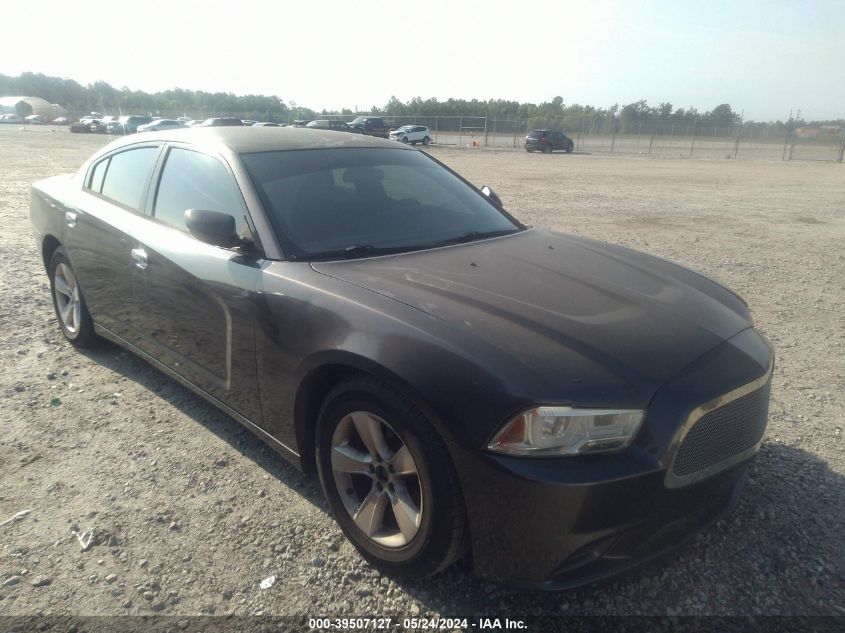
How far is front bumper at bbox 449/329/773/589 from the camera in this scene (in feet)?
6.32

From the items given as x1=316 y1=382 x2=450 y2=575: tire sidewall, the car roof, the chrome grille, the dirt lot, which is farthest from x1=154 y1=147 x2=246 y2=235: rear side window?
the chrome grille

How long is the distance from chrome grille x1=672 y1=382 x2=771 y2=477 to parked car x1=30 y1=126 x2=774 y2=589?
0.03 feet

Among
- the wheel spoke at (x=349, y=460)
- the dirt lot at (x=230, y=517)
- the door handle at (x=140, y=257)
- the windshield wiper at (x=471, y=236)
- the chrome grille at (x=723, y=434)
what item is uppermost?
the windshield wiper at (x=471, y=236)

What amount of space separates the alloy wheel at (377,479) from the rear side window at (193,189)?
118 cm

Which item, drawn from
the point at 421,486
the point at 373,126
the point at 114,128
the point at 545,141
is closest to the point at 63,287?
the point at 421,486

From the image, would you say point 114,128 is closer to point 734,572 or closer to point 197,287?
point 197,287

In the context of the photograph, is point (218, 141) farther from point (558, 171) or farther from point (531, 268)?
point (558, 171)

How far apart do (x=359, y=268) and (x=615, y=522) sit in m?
1.47

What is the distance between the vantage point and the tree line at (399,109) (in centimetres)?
4696

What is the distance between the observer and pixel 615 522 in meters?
1.96

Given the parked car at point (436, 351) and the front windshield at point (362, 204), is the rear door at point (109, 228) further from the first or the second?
the front windshield at point (362, 204)

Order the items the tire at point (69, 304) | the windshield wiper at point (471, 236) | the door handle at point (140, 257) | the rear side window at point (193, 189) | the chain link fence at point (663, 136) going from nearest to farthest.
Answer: the rear side window at point (193, 189) → the windshield wiper at point (471, 236) → the door handle at point (140, 257) → the tire at point (69, 304) → the chain link fence at point (663, 136)

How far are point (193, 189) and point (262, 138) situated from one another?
503mm

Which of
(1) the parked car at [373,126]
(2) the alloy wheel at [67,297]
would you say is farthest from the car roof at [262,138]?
(1) the parked car at [373,126]
